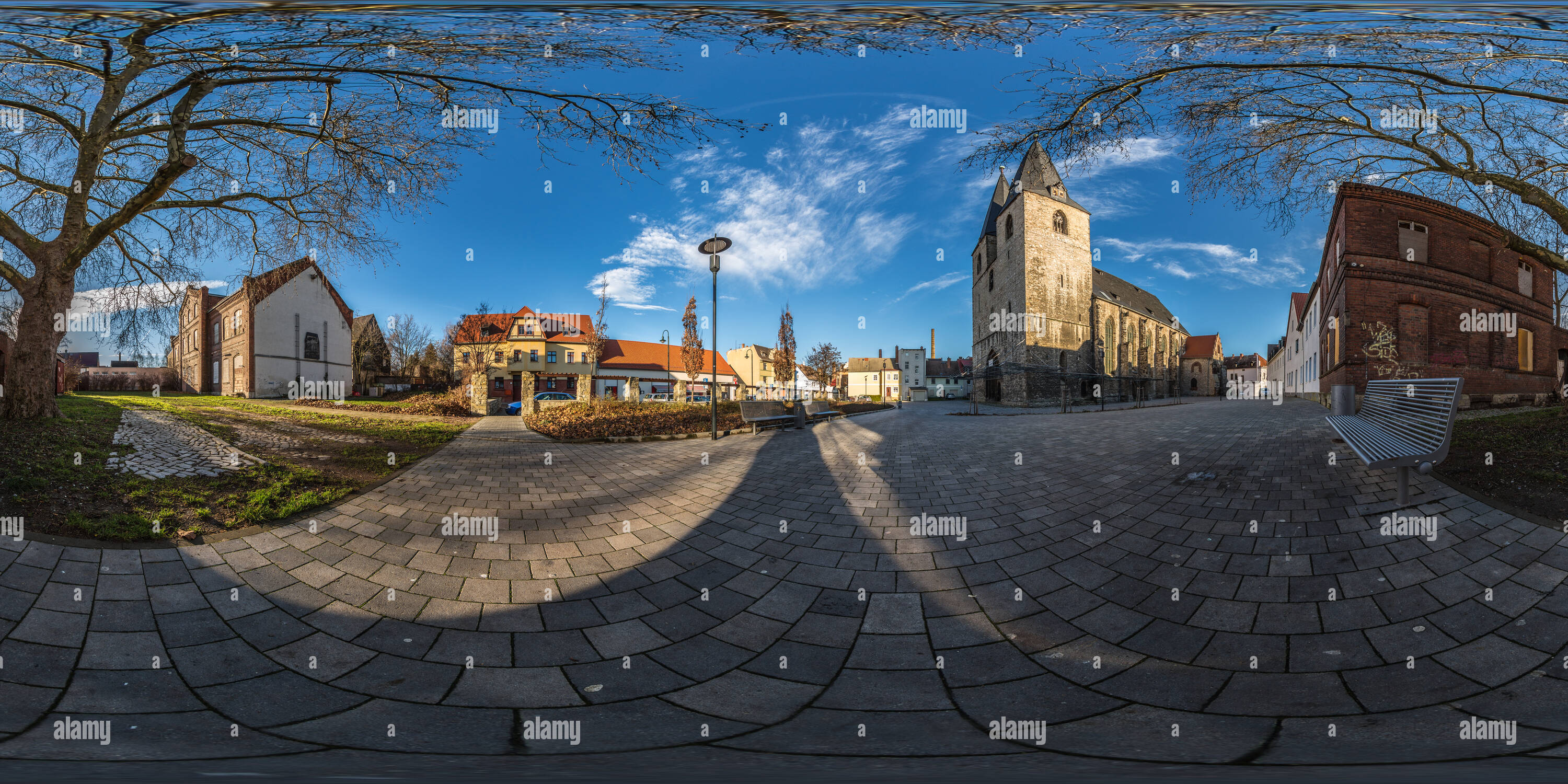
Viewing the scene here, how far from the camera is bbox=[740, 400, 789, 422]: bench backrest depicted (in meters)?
10.0

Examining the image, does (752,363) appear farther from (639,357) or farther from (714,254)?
(714,254)

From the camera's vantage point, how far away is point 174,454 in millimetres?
3453

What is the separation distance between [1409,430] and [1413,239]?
15741 millimetres

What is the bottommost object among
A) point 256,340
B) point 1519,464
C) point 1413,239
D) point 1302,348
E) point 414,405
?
point 1519,464

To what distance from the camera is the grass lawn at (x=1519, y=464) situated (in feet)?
10.8

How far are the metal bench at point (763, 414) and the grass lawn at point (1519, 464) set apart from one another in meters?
8.37

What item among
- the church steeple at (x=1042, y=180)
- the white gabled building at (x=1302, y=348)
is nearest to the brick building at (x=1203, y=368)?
the white gabled building at (x=1302, y=348)

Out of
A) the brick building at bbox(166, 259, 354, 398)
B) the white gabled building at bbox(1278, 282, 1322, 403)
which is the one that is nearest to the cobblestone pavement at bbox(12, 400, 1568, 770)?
the brick building at bbox(166, 259, 354, 398)

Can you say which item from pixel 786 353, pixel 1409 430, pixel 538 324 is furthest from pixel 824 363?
pixel 1409 430

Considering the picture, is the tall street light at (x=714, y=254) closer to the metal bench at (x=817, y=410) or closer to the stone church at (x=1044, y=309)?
the metal bench at (x=817, y=410)

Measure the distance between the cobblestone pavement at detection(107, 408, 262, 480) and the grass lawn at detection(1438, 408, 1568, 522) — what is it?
823cm

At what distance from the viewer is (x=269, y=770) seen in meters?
1.79

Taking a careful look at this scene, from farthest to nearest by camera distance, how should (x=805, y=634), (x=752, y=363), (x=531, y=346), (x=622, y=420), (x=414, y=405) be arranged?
1. (x=752, y=363)
2. (x=531, y=346)
3. (x=622, y=420)
4. (x=414, y=405)
5. (x=805, y=634)

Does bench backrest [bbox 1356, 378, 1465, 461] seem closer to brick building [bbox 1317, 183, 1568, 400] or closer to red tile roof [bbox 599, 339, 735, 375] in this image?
brick building [bbox 1317, 183, 1568, 400]
